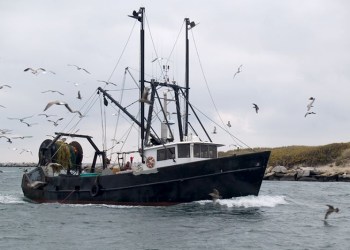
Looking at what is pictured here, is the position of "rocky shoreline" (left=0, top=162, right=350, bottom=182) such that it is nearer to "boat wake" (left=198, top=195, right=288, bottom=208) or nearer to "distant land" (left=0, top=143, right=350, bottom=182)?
"distant land" (left=0, top=143, right=350, bottom=182)

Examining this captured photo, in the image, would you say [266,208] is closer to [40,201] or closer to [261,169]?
[261,169]

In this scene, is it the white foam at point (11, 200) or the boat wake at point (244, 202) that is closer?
the boat wake at point (244, 202)

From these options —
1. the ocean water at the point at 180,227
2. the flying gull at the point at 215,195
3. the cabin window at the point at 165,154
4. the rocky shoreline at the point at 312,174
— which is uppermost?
the cabin window at the point at 165,154

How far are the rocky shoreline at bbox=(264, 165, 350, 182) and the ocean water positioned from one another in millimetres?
37537

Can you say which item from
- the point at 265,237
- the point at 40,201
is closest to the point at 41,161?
the point at 40,201

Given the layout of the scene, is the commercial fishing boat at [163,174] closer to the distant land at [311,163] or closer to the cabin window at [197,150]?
the cabin window at [197,150]

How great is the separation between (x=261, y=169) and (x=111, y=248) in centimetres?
1273

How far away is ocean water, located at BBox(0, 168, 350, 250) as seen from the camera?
1892 cm

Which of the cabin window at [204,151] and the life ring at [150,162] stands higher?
the cabin window at [204,151]

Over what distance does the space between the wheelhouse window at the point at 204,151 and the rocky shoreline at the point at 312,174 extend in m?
40.6

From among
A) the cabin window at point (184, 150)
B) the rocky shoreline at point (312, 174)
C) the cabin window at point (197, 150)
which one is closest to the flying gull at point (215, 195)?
the cabin window at point (197, 150)

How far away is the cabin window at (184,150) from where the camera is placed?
28.9m

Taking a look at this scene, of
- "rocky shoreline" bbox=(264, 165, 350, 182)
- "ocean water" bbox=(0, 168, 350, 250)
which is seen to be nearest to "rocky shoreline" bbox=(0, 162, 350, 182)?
"rocky shoreline" bbox=(264, 165, 350, 182)

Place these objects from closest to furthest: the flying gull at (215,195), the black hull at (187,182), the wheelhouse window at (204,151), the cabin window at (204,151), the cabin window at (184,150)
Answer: the flying gull at (215,195)
the black hull at (187,182)
the cabin window at (184,150)
the wheelhouse window at (204,151)
the cabin window at (204,151)
